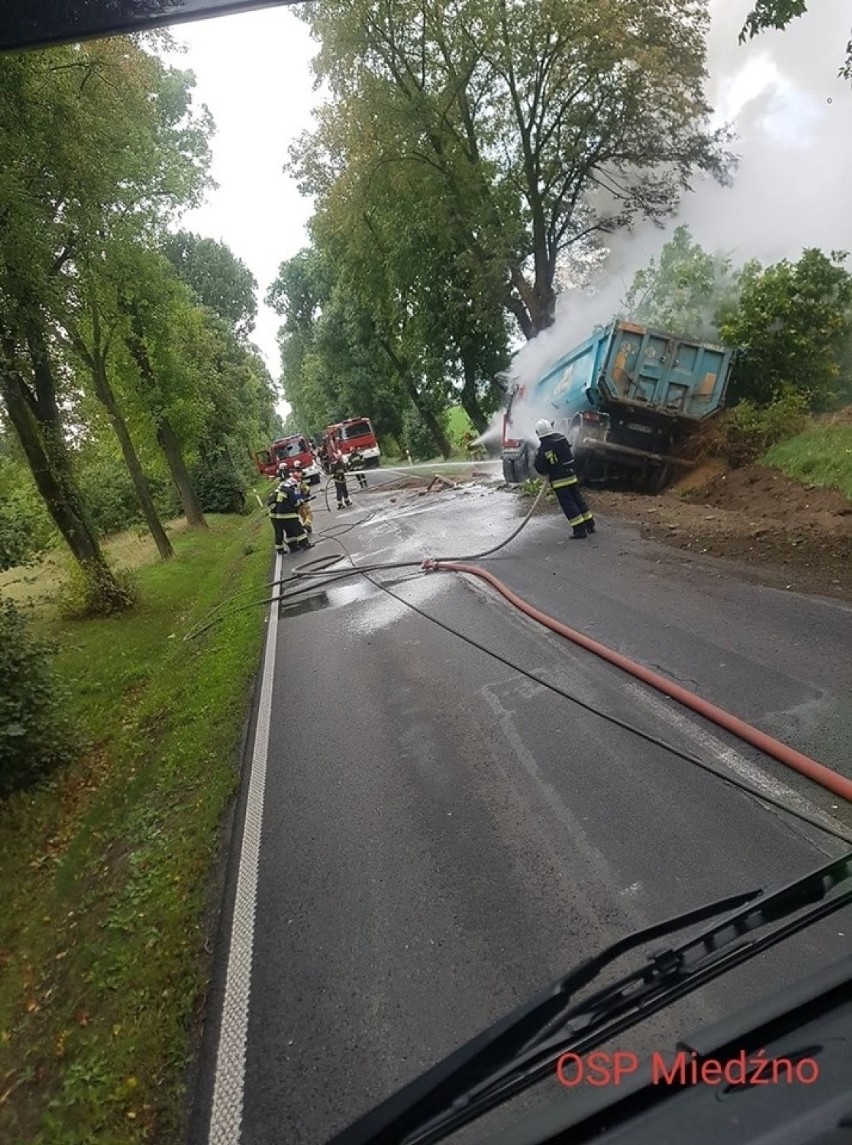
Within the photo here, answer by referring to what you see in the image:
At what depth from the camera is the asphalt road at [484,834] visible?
2.96 metres

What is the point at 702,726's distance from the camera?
472 cm

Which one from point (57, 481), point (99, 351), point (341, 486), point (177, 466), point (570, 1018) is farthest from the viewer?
point (177, 466)

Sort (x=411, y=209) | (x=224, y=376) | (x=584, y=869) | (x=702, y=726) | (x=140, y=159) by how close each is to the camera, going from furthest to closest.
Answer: (x=224, y=376) → (x=411, y=209) → (x=140, y=159) → (x=702, y=726) → (x=584, y=869)

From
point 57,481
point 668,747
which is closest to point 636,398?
point 668,747

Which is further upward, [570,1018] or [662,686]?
[570,1018]

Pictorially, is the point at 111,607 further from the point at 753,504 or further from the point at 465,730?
the point at 753,504

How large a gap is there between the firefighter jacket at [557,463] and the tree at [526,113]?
1142 centimetres

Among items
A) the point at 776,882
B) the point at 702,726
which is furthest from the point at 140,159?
the point at 776,882

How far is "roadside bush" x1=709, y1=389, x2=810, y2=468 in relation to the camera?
483 inches

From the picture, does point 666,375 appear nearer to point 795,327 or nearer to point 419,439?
point 795,327

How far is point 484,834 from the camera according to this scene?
4.15 m

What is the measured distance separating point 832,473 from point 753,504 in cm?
110

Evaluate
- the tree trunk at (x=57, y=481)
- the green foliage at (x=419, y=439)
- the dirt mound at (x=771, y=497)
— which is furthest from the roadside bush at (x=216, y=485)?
the dirt mound at (x=771, y=497)

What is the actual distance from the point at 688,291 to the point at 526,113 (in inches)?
367
